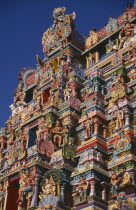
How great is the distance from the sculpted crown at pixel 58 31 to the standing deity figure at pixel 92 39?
1468 mm

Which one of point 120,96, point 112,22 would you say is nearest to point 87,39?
point 112,22

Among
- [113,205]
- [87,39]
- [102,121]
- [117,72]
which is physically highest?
[87,39]

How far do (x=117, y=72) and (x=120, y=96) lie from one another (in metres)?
2.56

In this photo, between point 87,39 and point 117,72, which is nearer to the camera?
point 117,72

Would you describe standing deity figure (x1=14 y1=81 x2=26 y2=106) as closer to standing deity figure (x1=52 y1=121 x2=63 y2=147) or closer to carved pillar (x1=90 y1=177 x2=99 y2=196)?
standing deity figure (x1=52 y1=121 x2=63 y2=147)

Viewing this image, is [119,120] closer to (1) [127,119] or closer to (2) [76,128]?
(1) [127,119]

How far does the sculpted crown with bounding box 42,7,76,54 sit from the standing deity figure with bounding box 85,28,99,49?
1468 millimetres

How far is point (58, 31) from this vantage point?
102 ft

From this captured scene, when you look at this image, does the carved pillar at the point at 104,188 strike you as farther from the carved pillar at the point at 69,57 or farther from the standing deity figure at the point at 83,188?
the carved pillar at the point at 69,57

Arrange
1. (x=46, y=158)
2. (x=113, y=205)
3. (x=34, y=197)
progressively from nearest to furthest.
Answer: (x=113, y=205) < (x=34, y=197) < (x=46, y=158)

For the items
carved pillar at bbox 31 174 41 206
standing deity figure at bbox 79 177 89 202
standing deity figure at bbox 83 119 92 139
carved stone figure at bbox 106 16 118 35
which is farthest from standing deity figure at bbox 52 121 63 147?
carved stone figure at bbox 106 16 118 35

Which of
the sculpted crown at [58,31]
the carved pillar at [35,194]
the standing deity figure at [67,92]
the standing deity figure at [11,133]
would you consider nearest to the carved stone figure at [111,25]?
the sculpted crown at [58,31]

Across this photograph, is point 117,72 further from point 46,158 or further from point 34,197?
point 34,197

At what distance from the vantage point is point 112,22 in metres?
28.7
